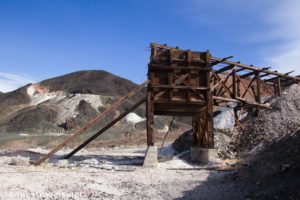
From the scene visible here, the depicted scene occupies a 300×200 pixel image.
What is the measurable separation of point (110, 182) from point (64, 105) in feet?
150

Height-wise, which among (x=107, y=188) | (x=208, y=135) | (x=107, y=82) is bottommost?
(x=107, y=188)

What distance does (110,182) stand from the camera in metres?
11.2

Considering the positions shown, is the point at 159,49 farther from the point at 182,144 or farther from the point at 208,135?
the point at 182,144

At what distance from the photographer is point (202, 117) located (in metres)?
18.2

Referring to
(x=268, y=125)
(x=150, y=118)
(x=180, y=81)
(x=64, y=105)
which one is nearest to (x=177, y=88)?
(x=180, y=81)

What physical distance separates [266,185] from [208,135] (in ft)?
25.1

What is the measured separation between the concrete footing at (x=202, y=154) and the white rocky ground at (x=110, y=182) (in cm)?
104

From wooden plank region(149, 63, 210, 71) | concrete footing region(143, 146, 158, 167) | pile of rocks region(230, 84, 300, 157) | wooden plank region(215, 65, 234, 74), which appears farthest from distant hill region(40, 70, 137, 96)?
concrete footing region(143, 146, 158, 167)

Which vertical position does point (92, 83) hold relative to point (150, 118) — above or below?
above

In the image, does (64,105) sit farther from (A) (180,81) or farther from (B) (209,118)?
(B) (209,118)

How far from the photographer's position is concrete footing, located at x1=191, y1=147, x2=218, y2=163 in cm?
1605

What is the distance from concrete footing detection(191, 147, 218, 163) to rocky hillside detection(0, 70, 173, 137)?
85.8 feet

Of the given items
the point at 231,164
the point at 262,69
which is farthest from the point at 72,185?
the point at 262,69

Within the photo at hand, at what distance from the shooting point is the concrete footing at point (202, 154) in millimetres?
16047
